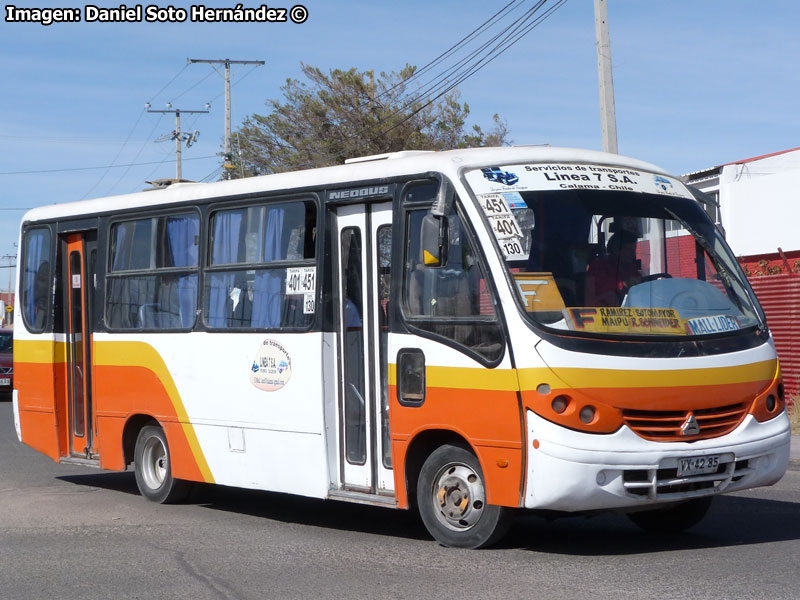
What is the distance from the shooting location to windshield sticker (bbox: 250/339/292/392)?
9.76 m

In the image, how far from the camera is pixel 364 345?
920 centimetres

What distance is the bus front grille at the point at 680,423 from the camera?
7.74 metres

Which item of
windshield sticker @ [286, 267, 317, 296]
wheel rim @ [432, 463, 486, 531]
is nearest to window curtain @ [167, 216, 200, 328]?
windshield sticker @ [286, 267, 317, 296]

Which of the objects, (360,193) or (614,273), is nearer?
(614,273)

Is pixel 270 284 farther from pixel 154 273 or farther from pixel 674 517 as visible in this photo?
pixel 674 517

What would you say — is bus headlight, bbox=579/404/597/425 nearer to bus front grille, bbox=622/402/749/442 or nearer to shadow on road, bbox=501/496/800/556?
bus front grille, bbox=622/402/749/442

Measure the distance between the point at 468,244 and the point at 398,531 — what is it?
2.56 meters

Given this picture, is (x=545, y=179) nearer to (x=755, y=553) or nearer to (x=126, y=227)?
(x=755, y=553)

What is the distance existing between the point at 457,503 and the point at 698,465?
66.3 inches

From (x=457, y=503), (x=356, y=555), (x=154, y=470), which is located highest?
(x=457, y=503)

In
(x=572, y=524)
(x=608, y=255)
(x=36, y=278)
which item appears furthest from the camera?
(x=36, y=278)

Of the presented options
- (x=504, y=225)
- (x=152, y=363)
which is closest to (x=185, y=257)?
(x=152, y=363)

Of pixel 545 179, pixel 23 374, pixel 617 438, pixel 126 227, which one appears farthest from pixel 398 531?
pixel 23 374

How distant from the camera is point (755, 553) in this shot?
7.94 meters
